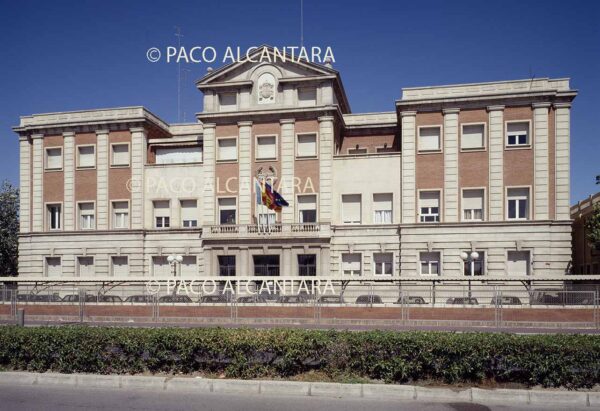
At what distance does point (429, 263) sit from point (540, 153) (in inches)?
403

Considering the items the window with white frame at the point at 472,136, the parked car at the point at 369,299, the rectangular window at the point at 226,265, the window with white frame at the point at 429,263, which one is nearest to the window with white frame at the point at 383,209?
the window with white frame at the point at 429,263

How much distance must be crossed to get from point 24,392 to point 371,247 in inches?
1009

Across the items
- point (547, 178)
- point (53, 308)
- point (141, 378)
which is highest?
point (547, 178)

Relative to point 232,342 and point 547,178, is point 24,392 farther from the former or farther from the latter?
point 547,178

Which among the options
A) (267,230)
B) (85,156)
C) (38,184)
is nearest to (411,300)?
(267,230)

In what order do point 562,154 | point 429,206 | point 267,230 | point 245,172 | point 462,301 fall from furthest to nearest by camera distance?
1. point 245,172
2. point 267,230
3. point 429,206
4. point 562,154
5. point 462,301

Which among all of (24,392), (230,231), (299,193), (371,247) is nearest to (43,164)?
(230,231)

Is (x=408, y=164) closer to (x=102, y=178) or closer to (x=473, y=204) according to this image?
(x=473, y=204)

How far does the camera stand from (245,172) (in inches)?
1393

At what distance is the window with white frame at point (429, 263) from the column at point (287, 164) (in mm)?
9482

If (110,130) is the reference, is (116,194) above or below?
below

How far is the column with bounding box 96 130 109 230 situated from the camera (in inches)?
1471

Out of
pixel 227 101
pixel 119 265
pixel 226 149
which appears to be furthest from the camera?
pixel 119 265

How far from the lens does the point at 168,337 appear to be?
37.3 ft
